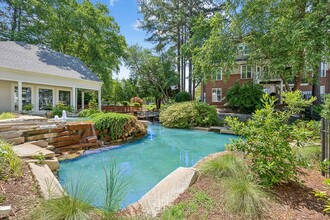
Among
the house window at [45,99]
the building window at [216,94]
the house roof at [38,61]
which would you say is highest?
the house roof at [38,61]

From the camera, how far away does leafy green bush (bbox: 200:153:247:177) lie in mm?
3878

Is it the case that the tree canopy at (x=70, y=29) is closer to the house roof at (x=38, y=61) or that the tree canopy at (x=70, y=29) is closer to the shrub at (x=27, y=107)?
the house roof at (x=38, y=61)

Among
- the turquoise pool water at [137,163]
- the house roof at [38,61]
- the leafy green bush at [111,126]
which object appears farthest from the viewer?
the house roof at [38,61]

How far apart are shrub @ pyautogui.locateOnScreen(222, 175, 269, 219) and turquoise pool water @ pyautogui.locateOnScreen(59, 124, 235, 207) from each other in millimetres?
2066

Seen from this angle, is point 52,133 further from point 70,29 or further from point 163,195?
point 70,29

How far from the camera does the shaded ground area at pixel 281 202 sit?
9.11 feet

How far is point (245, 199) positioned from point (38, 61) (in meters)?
18.2

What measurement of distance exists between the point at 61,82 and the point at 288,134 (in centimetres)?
1699

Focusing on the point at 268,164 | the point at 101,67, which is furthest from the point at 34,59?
the point at 268,164

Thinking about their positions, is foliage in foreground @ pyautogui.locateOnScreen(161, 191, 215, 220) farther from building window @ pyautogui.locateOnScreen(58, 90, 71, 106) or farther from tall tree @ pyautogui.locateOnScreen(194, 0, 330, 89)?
building window @ pyautogui.locateOnScreen(58, 90, 71, 106)

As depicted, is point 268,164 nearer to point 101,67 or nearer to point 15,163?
point 15,163

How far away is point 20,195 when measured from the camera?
9.57 feet

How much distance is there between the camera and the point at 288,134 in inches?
135

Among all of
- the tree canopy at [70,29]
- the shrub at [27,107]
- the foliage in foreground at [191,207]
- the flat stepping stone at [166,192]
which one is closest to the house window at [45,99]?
the shrub at [27,107]
